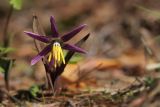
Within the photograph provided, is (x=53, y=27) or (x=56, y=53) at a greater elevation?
(x=53, y=27)

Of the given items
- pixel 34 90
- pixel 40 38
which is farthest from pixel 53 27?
pixel 34 90

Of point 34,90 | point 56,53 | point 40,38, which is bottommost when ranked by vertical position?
point 34,90

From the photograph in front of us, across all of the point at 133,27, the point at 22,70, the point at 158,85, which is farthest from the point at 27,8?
the point at 158,85

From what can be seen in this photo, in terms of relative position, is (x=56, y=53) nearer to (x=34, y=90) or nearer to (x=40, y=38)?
(x=40, y=38)

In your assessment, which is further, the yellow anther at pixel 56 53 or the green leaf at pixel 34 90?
the green leaf at pixel 34 90

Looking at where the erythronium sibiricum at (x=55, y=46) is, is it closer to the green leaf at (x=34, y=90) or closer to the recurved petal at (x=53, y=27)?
the recurved petal at (x=53, y=27)

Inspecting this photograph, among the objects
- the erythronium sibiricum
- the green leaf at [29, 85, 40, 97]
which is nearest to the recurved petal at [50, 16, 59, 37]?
the erythronium sibiricum

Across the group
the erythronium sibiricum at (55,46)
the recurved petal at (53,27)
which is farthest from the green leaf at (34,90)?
the recurved petal at (53,27)

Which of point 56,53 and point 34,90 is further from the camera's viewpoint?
point 34,90

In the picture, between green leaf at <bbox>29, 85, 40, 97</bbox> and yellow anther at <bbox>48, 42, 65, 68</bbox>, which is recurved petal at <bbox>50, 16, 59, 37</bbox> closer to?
yellow anther at <bbox>48, 42, 65, 68</bbox>

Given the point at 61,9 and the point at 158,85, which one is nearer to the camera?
the point at 158,85

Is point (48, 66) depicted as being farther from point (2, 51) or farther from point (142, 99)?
point (142, 99)
